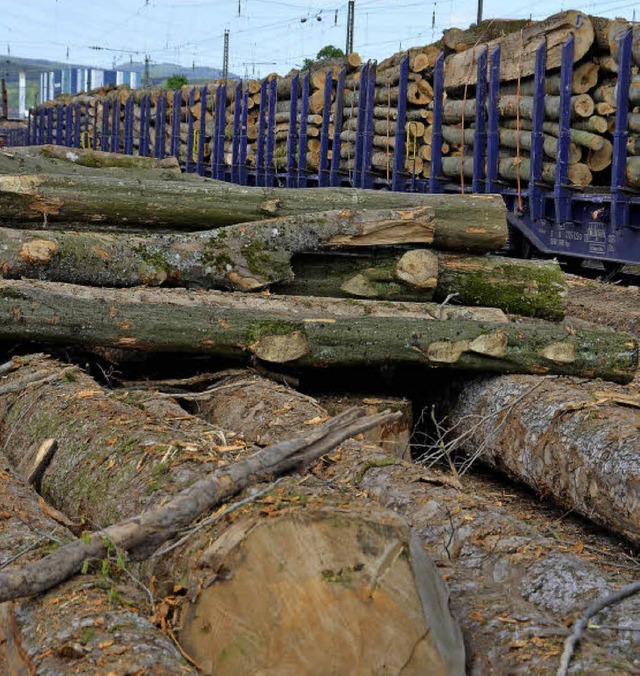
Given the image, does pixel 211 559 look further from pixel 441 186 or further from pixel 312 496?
pixel 441 186

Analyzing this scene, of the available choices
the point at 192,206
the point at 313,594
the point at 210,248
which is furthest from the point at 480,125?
the point at 313,594

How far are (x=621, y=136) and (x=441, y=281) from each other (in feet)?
12.8

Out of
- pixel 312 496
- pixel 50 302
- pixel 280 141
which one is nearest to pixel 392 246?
pixel 50 302

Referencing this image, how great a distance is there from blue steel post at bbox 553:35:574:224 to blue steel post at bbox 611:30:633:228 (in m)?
0.69

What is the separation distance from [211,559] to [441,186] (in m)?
11.3

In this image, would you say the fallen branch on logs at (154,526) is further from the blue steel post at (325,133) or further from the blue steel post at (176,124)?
the blue steel post at (176,124)

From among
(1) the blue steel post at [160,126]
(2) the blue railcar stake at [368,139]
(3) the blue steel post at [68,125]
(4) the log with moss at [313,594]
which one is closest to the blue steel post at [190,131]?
(1) the blue steel post at [160,126]

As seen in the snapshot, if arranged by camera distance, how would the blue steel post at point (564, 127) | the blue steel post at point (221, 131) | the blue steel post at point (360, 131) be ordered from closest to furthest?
the blue steel post at point (564, 127)
the blue steel post at point (360, 131)
the blue steel post at point (221, 131)

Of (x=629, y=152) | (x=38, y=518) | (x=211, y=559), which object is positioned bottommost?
(x=38, y=518)

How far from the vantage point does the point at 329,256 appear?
693cm

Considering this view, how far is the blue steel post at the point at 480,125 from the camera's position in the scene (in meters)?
12.1

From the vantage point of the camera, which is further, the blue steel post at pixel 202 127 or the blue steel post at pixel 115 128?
the blue steel post at pixel 115 128

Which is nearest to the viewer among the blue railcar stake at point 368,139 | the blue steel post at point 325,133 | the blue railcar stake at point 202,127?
the blue railcar stake at point 368,139

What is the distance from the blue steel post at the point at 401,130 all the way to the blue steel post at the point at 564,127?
A: 3616mm
